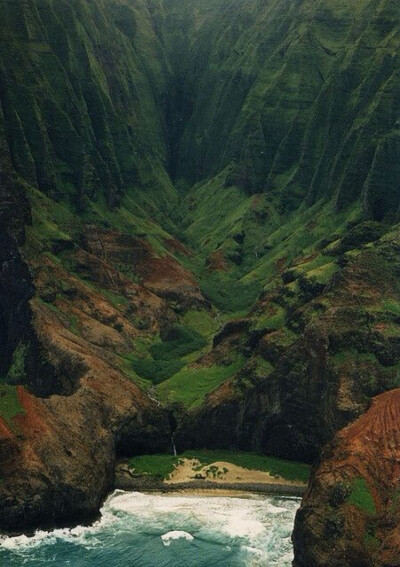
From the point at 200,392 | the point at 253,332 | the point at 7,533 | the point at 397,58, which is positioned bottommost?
the point at 7,533

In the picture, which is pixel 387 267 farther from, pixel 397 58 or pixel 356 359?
pixel 397 58

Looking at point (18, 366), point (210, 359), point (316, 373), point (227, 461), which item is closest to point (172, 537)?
point (227, 461)

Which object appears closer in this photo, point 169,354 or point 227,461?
point 227,461

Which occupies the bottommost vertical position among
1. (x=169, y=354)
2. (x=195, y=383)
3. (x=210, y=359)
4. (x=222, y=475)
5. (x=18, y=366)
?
(x=222, y=475)

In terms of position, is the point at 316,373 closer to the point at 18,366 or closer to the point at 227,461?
the point at 227,461

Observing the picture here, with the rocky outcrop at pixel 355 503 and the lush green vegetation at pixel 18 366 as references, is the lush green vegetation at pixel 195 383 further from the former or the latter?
the rocky outcrop at pixel 355 503

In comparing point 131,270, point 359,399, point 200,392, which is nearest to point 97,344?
point 200,392

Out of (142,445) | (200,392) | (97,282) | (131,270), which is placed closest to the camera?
(142,445)
